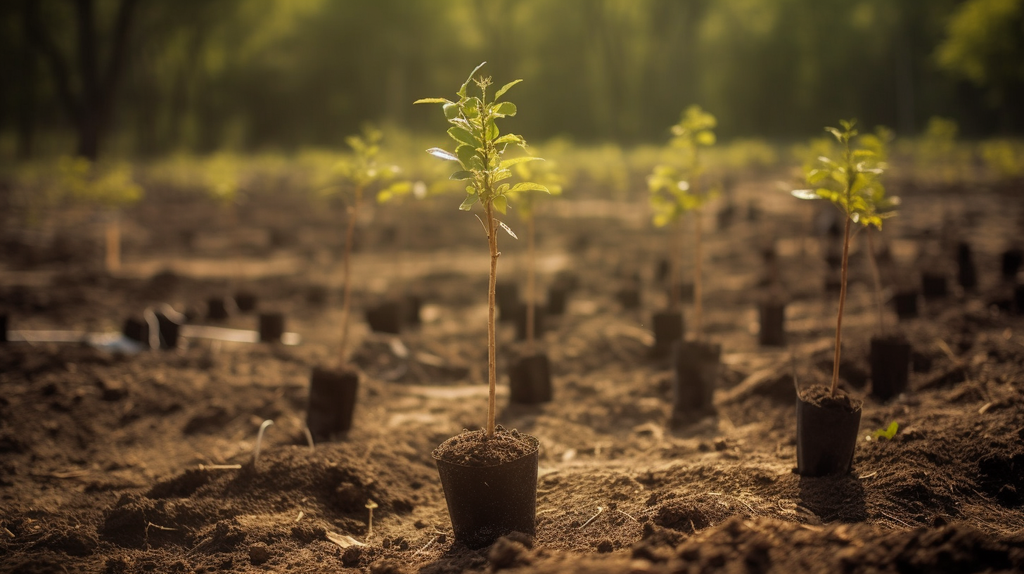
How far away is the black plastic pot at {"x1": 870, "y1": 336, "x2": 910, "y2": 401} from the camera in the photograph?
4.39m

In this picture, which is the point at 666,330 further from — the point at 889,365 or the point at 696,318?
the point at 889,365

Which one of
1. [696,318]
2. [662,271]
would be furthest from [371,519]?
[662,271]

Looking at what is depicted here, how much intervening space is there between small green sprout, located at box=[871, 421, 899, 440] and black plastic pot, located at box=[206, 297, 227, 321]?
250 inches

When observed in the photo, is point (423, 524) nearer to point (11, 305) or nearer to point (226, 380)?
point (226, 380)

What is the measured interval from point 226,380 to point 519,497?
339 cm

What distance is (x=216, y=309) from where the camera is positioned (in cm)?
760

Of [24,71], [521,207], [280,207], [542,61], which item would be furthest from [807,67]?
[521,207]

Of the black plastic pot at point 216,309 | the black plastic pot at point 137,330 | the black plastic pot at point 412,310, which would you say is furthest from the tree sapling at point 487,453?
the black plastic pot at point 216,309

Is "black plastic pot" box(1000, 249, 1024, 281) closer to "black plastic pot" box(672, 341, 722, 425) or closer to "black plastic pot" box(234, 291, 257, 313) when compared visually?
"black plastic pot" box(672, 341, 722, 425)

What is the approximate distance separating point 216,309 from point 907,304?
6.68 meters

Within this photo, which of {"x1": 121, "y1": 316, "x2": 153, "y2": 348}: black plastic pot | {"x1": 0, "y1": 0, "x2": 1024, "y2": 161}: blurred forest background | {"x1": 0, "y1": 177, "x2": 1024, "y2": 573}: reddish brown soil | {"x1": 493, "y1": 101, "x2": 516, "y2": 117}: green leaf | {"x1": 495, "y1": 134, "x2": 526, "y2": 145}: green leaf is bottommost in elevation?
{"x1": 0, "y1": 177, "x2": 1024, "y2": 573}: reddish brown soil

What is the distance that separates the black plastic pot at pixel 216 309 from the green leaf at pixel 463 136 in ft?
18.4

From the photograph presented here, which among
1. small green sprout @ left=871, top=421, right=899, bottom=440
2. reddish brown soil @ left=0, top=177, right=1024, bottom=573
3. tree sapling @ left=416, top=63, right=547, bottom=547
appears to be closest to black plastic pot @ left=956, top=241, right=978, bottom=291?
reddish brown soil @ left=0, top=177, right=1024, bottom=573

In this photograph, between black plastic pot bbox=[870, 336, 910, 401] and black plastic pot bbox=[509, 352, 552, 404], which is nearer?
black plastic pot bbox=[870, 336, 910, 401]
